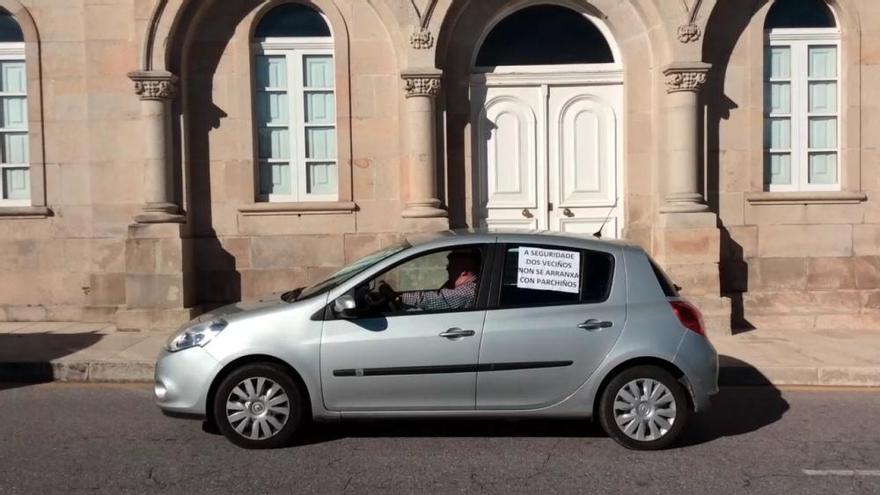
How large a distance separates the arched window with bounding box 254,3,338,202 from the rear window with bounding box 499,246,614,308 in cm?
545

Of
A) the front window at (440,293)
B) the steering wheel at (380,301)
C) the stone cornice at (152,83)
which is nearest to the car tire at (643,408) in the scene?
the front window at (440,293)

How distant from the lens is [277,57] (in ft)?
35.3

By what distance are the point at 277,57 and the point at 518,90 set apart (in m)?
3.29

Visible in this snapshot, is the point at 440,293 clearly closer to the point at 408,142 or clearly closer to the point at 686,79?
the point at 408,142

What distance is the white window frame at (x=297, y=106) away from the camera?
10.7 m

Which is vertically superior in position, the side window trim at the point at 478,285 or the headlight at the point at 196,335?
the side window trim at the point at 478,285

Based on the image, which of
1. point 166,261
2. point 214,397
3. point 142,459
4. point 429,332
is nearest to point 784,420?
point 429,332

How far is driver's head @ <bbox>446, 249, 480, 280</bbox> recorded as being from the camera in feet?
19.2

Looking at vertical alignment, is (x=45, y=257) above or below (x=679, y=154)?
below

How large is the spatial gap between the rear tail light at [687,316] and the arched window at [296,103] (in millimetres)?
5983

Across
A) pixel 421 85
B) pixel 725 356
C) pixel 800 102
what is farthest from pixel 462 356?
pixel 800 102

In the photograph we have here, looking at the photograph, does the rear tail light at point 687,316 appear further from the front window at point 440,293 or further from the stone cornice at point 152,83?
the stone cornice at point 152,83

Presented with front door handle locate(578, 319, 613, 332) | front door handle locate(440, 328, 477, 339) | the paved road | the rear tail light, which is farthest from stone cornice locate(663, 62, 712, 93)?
front door handle locate(440, 328, 477, 339)

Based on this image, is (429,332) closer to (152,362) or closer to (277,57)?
(152,362)
